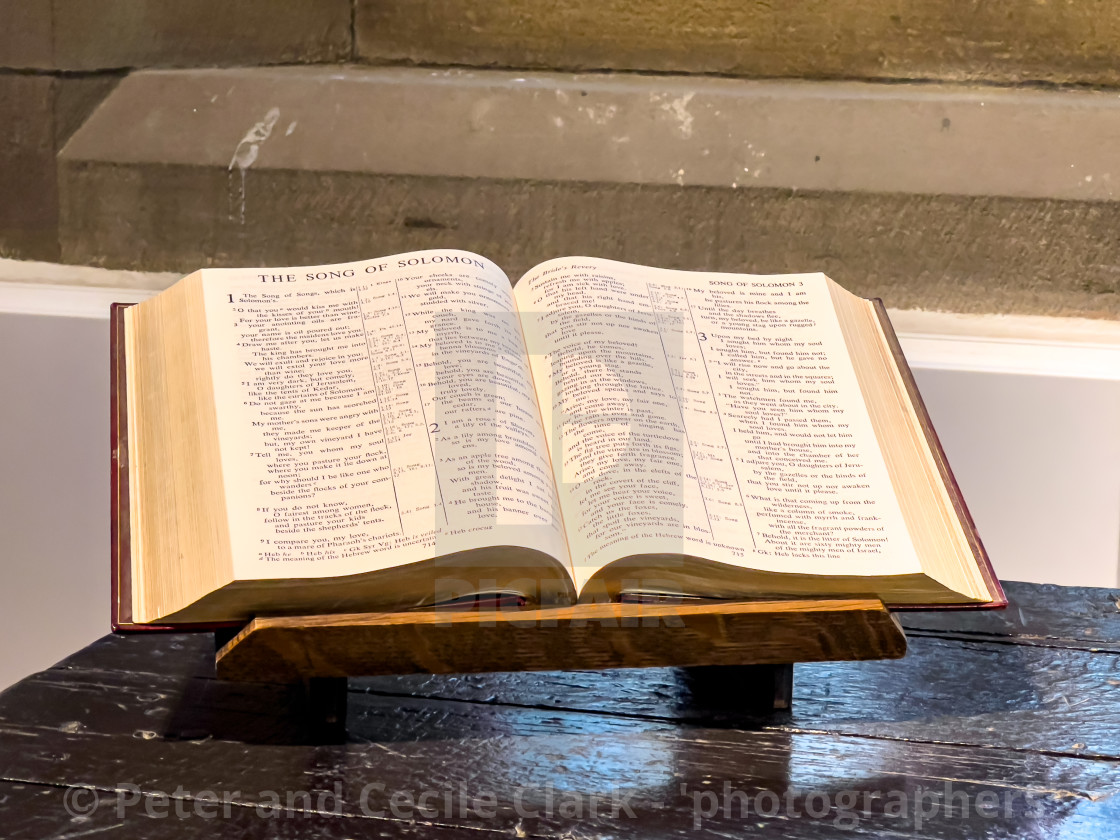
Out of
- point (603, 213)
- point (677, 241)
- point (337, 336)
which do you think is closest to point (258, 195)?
point (603, 213)

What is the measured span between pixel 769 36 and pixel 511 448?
106 cm

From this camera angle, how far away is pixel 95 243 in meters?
1.59

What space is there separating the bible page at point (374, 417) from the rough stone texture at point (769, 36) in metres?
0.84

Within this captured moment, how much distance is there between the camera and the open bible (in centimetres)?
69

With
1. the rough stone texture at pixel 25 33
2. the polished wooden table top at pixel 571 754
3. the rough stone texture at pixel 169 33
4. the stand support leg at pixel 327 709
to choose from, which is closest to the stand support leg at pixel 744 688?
the polished wooden table top at pixel 571 754

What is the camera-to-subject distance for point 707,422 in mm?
805

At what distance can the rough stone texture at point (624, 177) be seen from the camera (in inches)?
59.0

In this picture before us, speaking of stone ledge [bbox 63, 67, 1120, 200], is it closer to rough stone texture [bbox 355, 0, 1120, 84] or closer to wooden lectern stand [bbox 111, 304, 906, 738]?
rough stone texture [bbox 355, 0, 1120, 84]

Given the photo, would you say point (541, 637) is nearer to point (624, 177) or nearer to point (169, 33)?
point (624, 177)

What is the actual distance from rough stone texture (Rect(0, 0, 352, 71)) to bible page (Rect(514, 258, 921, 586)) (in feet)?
2.98

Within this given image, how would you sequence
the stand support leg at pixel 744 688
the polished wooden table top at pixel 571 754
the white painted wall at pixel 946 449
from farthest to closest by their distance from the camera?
the white painted wall at pixel 946 449, the stand support leg at pixel 744 688, the polished wooden table top at pixel 571 754

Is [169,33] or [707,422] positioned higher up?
[169,33]

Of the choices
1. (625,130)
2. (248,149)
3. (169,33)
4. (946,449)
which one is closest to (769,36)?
(625,130)

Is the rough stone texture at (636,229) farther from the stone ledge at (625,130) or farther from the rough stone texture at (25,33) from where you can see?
the rough stone texture at (25,33)
